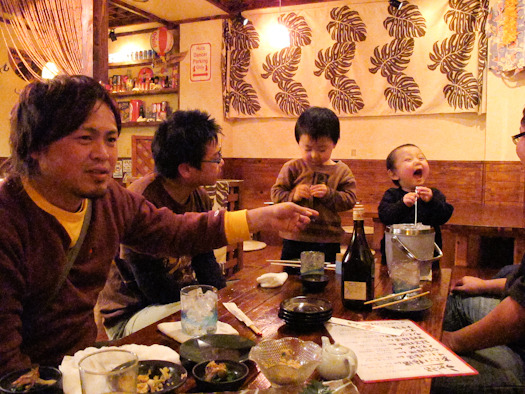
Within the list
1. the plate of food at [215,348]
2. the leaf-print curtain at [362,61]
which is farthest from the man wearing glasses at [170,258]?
the leaf-print curtain at [362,61]

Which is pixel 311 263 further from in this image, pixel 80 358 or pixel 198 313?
pixel 80 358

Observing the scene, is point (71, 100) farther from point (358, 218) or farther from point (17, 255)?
point (358, 218)

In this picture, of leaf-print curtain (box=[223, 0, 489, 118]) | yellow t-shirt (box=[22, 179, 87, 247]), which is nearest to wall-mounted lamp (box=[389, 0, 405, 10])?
leaf-print curtain (box=[223, 0, 489, 118])

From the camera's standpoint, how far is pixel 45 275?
49.1 inches

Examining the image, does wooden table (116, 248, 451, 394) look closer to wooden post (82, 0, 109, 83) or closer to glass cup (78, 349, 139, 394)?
glass cup (78, 349, 139, 394)

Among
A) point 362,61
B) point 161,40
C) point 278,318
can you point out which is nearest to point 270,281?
point 278,318

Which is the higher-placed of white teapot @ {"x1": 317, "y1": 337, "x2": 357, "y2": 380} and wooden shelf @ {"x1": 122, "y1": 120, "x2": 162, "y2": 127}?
wooden shelf @ {"x1": 122, "y1": 120, "x2": 162, "y2": 127}

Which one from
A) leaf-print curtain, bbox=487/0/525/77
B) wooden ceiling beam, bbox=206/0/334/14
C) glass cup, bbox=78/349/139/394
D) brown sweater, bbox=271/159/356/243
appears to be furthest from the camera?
wooden ceiling beam, bbox=206/0/334/14

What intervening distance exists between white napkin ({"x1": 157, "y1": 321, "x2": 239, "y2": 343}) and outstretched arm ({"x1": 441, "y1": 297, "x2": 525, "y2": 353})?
0.66 m

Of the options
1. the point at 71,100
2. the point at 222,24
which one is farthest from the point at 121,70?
the point at 71,100

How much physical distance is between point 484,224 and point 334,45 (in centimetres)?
335

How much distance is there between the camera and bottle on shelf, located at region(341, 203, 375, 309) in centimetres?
150

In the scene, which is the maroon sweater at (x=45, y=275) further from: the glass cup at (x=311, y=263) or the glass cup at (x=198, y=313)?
the glass cup at (x=311, y=263)

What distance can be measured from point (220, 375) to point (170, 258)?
1.02 metres
